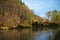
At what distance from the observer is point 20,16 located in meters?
16.7

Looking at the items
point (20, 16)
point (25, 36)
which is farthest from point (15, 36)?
point (20, 16)

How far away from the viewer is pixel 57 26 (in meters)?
17.5

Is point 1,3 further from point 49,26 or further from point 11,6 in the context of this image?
point 49,26

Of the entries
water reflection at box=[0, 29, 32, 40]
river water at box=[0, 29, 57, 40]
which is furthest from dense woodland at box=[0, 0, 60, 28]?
river water at box=[0, 29, 57, 40]

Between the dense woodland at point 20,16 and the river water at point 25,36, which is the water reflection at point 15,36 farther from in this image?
the dense woodland at point 20,16

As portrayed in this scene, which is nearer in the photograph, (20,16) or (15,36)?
(15,36)

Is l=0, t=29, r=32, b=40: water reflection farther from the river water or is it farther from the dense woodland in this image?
the dense woodland

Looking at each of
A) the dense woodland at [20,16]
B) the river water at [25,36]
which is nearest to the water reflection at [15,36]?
the river water at [25,36]

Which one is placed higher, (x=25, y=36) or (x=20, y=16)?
(x=20, y=16)

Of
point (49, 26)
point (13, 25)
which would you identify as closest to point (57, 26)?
point (49, 26)

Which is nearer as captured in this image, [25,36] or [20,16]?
[25,36]

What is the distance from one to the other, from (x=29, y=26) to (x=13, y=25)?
5.92ft

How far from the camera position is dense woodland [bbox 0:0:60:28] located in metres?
15.3

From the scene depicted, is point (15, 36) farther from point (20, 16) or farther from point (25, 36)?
point (20, 16)
